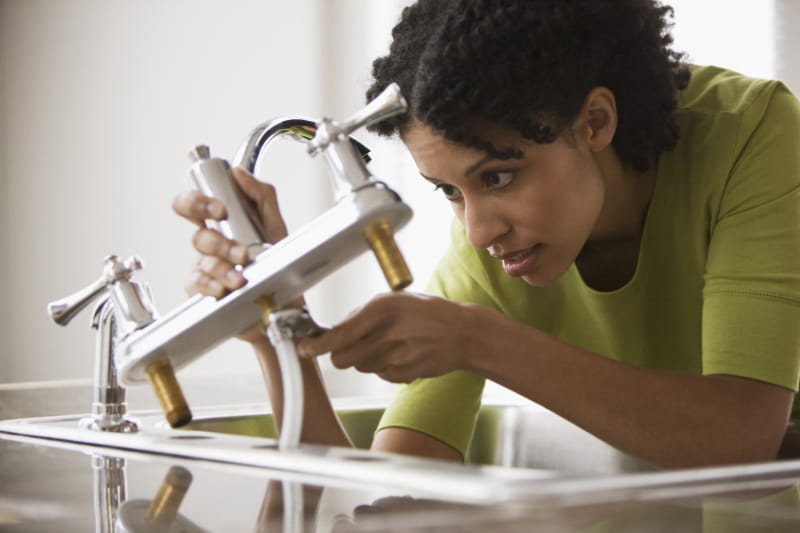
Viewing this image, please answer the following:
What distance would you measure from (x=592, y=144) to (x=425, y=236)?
1570mm

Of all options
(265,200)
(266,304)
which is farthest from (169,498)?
(265,200)

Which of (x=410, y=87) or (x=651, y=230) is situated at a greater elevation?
(x=410, y=87)

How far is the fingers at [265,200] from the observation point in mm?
722

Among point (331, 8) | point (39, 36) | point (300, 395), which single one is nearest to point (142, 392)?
point (300, 395)

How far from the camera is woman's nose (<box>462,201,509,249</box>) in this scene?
89 centimetres

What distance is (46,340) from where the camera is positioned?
355 cm

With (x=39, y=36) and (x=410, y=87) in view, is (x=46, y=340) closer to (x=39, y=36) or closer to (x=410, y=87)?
(x=39, y=36)

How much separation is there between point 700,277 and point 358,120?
1.70 ft

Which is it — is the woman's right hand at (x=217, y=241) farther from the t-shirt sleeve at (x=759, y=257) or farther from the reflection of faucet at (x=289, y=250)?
the t-shirt sleeve at (x=759, y=257)

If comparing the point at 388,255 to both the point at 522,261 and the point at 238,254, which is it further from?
the point at 522,261

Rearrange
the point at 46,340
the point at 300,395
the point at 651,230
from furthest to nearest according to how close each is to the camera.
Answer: the point at 46,340 → the point at 651,230 → the point at 300,395

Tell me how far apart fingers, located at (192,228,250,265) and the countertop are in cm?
13

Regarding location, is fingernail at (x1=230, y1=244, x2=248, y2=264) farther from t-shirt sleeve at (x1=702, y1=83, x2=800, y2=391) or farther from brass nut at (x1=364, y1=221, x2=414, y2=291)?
t-shirt sleeve at (x1=702, y1=83, x2=800, y2=391)

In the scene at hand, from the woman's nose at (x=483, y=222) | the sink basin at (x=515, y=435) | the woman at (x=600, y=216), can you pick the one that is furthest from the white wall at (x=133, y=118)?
the woman's nose at (x=483, y=222)
